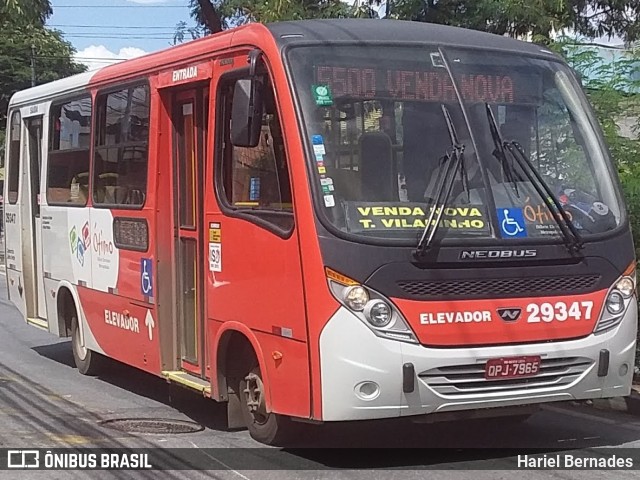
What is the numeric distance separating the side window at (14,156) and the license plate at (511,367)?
7795mm

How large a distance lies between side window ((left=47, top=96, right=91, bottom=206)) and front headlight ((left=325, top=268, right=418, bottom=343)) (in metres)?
4.64

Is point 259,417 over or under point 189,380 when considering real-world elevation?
under

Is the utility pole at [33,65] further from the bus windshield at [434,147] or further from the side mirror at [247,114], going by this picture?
the bus windshield at [434,147]

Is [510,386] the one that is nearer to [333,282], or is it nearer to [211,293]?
[333,282]

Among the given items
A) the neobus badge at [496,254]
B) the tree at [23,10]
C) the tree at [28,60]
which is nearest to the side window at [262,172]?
the neobus badge at [496,254]

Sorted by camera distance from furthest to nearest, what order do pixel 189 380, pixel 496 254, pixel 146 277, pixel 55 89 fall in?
pixel 55 89
pixel 146 277
pixel 189 380
pixel 496 254

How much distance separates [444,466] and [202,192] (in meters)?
2.81

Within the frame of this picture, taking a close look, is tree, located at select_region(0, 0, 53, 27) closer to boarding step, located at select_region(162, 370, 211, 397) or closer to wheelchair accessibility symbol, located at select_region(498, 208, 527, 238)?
boarding step, located at select_region(162, 370, 211, 397)

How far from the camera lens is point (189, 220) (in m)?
8.47

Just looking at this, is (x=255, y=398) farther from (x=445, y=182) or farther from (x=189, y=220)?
(x=445, y=182)

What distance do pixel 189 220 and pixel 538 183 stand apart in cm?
289

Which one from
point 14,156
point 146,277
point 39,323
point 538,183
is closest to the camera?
point 538,183

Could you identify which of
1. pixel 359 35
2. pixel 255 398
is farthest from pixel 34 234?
pixel 359 35

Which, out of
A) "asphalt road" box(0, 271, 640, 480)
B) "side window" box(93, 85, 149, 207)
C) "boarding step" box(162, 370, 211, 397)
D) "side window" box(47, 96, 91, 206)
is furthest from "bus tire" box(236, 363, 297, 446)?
"side window" box(47, 96, 91, 206)
